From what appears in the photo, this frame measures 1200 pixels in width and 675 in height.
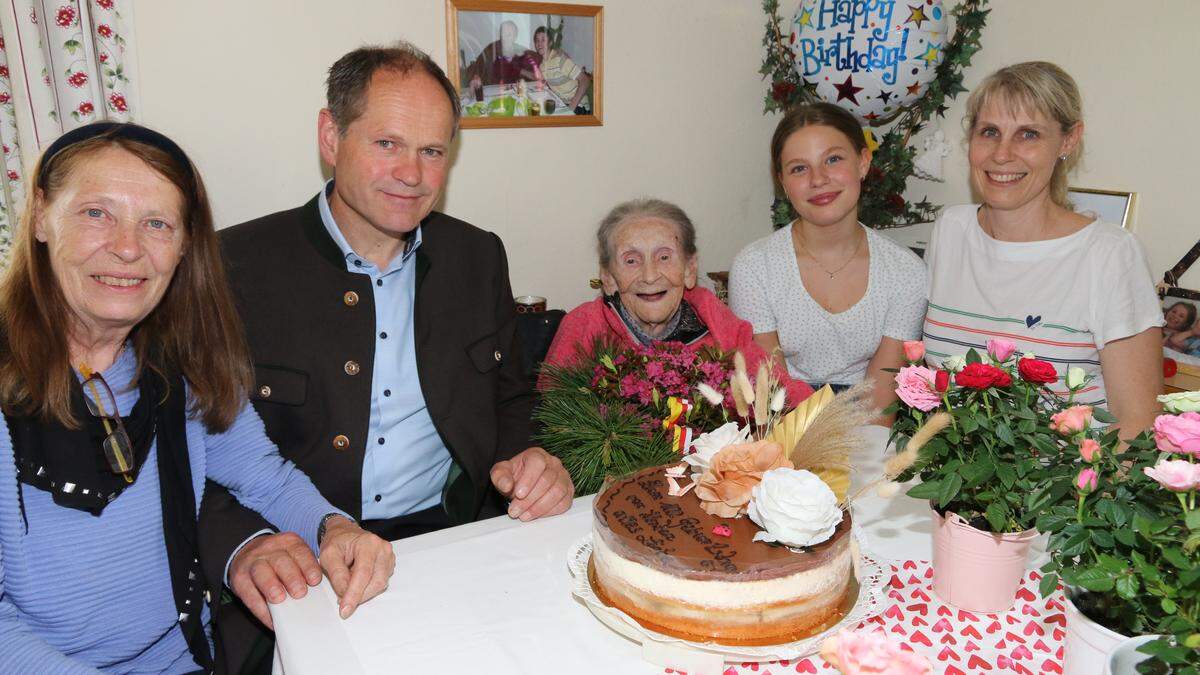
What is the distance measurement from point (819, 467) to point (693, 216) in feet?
8.38

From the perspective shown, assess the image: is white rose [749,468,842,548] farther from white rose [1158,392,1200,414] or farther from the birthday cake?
white rose [1158,392,1200,414]

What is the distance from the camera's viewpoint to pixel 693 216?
151 inches

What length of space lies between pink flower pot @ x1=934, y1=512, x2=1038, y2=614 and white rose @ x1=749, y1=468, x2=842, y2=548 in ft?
0.74

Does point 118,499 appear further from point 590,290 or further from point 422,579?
point 590,290

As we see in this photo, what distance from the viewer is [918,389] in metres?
1.32

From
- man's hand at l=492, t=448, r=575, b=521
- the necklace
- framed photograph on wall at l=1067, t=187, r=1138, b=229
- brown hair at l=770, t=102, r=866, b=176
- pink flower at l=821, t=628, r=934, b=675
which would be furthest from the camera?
framed photograph on wall at l=1067, t=187, r=1138, b=229

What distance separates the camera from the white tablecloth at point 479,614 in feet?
4.04

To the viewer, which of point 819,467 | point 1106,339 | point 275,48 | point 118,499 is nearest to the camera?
point 819,467

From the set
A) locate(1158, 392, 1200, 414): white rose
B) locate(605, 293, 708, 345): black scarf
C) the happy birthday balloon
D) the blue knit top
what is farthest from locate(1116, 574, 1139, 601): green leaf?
the happy birthday balloon

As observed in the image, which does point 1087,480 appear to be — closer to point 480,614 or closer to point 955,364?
point 955,364

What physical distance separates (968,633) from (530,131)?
250 cm

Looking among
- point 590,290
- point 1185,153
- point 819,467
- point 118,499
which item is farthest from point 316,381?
point 1185,153

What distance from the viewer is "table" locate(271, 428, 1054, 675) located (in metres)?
1.23

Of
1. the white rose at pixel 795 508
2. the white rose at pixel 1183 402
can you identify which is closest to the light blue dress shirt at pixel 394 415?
the white rose at pixel 795 508
